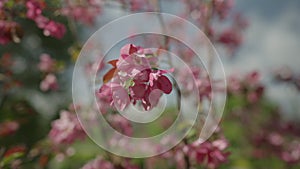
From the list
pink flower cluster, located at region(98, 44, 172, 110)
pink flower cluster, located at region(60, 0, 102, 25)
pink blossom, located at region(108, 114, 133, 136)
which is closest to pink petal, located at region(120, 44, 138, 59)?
pink flower cluster, located at region(98, 44, 172, 110)

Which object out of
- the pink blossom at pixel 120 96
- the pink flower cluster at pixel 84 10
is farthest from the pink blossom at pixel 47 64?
the pink blossom at pixel 120 96

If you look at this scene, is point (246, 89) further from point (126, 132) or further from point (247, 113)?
point (247, 113)

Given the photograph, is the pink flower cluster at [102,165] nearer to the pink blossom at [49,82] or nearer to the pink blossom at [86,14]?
the pink blossom at [49,82]

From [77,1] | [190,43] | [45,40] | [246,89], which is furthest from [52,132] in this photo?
[45,40]

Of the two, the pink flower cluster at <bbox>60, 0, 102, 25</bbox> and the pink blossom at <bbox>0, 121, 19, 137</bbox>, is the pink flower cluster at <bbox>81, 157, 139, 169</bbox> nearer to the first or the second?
the pink blossom at <bbox>0, 121, 19, 137</bbox>

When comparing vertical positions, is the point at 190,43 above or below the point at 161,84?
above
